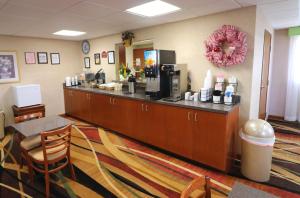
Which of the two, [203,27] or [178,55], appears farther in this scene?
[178,55]

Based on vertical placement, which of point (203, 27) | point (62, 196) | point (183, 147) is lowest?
point (62, 196)

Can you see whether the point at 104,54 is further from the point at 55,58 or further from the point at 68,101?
the point at 68,101

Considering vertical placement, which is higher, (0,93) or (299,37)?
(299,37)

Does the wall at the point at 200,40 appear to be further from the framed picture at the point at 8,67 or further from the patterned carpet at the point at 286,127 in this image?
the framed picture at the point at 8,67

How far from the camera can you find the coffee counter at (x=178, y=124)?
8.29 feet

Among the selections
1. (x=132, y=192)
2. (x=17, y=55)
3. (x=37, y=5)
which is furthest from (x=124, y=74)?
Result: (x=17, y=55)

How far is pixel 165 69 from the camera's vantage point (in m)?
3.02

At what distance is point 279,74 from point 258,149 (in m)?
3.36

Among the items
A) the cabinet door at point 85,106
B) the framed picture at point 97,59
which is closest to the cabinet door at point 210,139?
the cabinet door at point 85,106

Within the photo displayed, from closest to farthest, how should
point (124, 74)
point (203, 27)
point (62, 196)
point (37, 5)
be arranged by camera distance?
point (62, 196) < point (37, 5) < point (203, 27) < point (124, 74)

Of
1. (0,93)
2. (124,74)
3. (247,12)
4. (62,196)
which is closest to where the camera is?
(62,196)

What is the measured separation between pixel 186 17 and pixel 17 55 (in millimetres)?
4253

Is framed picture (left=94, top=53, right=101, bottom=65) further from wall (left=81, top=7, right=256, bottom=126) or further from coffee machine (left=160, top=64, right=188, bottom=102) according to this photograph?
coffee machine (left=160, top=64, right=188, bottom=102)

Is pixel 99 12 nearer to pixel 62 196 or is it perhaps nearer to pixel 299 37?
pixel 62 196
